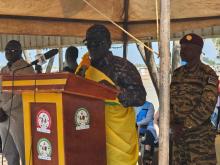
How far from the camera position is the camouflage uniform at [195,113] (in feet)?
11.2

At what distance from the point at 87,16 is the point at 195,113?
6.68ft

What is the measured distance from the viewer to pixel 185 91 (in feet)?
11.7

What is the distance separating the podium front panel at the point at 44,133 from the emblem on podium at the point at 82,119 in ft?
0.45

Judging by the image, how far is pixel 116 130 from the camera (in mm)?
3137

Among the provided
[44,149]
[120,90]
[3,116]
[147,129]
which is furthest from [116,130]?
[147,129]

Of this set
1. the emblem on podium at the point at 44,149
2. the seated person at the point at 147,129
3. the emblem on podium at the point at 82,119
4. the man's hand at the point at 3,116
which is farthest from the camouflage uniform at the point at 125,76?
the seated person at the point at 147,129

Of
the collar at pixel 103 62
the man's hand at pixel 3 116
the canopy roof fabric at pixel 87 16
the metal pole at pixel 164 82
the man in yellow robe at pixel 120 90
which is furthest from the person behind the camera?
the man's hand at pixel 3 116

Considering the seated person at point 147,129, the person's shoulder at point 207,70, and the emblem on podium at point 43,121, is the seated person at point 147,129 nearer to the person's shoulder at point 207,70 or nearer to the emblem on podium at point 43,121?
the person's shoulder at point 207,70

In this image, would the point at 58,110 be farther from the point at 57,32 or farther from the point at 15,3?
the point at 57,32

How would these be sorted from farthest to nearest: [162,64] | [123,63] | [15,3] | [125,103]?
1. [15,3]
2. [123,63]
3. [125,103]
4. [162,64]

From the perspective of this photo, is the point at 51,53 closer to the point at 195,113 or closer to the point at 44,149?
the point at 44,149

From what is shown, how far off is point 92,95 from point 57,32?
8.18 ft

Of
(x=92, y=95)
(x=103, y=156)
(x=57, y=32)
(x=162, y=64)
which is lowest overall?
(x=103, y=156)

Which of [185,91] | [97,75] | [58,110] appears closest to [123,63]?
[97,75]
